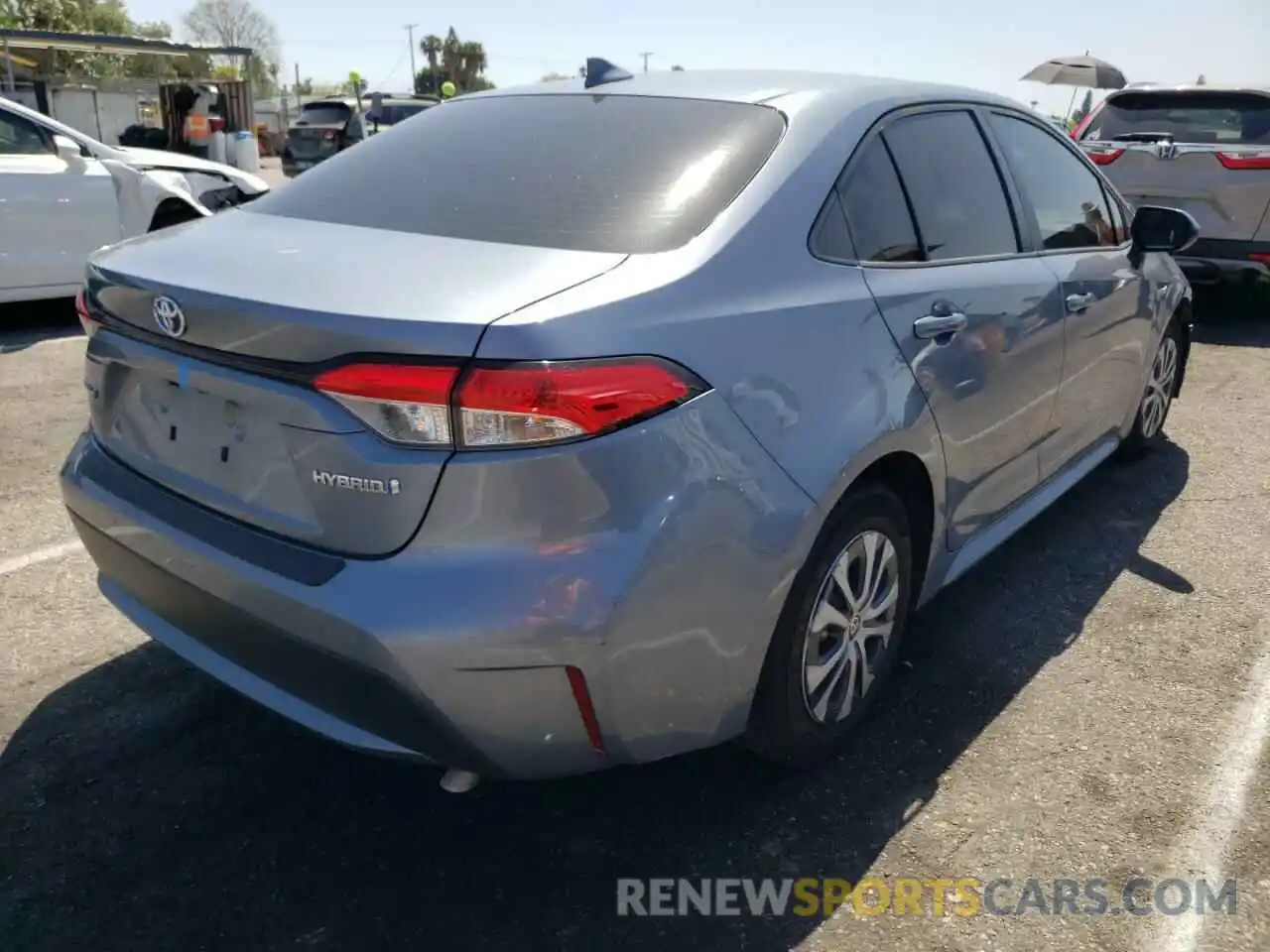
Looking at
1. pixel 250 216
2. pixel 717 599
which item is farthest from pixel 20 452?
pixel 717 599

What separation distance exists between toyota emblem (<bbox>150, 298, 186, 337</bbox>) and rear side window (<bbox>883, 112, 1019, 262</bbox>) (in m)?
1.75

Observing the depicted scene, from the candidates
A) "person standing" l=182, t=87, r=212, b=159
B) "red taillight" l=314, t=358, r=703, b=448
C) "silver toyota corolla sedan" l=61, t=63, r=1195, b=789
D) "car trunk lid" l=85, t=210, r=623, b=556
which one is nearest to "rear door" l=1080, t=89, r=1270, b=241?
"silver toyota corolla sedan" l=61, t=63, r=1195, b=789

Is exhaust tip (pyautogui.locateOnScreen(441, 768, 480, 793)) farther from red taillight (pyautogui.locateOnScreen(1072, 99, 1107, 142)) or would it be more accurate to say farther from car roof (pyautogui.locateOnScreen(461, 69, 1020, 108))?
red taillight (pyautogui.locateOnScreen(1072, 99, 1107, 142))

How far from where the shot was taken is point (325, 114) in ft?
73.3

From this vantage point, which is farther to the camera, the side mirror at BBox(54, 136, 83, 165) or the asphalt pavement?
the side mirror at BBox(54, 136, 83, 165)

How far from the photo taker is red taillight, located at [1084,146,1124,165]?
25.4 ft

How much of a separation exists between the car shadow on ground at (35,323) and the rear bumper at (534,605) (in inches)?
216

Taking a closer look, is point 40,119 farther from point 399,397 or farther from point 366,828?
point 399,397

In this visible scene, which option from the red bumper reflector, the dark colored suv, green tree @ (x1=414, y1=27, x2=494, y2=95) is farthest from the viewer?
green tree @ (x1=414, y1=27, x2=494, y2=95)

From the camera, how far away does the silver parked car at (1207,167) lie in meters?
7.42

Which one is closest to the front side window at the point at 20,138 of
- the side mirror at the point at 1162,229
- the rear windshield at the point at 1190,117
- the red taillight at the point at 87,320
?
the red taillight at the point at 87,320

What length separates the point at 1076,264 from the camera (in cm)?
357

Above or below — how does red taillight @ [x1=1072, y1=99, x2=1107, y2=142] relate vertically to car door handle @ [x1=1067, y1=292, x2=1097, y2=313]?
above

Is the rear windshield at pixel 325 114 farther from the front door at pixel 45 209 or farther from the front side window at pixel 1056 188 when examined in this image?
the front side window at pixel 1056 188
